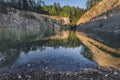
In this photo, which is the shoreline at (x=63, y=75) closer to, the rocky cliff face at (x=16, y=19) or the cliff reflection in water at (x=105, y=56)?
the cliff reflection in water at (x=105, y=56)

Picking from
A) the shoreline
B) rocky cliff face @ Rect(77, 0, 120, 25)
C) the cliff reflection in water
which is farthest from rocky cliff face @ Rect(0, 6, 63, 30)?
the shoreline

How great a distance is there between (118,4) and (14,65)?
104460 millimetres

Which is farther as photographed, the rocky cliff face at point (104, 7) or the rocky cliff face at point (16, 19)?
the rocky cliff face at point (16, 19)

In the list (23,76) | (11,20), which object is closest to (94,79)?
(23,76)

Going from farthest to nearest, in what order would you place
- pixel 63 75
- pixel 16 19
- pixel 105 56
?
pixel 16 19 → pixel 105 56 → pixel 63 75

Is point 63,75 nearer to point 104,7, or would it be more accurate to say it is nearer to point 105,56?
point 105,56

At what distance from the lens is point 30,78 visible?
2067cm

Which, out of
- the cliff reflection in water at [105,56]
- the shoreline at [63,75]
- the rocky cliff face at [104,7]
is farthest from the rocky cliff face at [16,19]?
the shoreline at [63,75]

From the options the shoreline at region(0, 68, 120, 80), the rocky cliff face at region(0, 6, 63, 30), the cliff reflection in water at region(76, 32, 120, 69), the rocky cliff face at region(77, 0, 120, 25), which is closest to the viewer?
the shoreline at region(0, 68, 120, 80)

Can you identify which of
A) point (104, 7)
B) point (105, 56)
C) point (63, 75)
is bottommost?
point (105, 56)

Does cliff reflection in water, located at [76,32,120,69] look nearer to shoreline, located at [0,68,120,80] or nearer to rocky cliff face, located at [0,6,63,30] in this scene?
shoreline, located at [0,68,120,80]

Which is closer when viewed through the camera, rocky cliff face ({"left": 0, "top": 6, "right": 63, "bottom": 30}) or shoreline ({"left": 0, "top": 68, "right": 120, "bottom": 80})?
shoreline ({"left": 0, "top": 68, "right": 120, "bottom": 80})

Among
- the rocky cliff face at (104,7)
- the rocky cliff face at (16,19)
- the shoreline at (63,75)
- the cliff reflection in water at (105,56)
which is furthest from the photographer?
the rocky cliff face at (16,19)

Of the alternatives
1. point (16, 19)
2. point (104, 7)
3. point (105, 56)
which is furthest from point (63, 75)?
point (16, 19)
